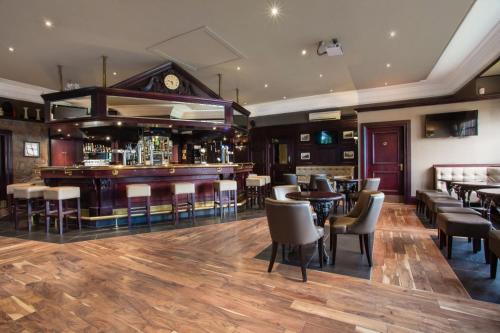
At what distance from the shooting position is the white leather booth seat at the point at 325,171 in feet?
29.5

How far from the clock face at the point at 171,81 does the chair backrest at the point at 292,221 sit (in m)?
4.32

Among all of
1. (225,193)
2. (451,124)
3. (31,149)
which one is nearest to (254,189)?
(225,193)

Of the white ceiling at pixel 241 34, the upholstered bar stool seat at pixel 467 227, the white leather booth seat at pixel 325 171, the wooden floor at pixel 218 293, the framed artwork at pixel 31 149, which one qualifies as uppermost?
the white ceiling at pixel 241 34

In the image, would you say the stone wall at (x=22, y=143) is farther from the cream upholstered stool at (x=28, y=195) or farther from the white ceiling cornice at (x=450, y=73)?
the white ceiling cornice at (x=450, y=73)

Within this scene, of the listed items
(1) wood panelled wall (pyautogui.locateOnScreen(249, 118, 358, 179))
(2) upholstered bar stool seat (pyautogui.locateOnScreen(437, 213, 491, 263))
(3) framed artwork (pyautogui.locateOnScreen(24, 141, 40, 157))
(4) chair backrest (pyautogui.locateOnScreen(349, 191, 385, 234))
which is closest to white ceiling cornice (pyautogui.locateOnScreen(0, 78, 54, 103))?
(3) framed artwork (pyautogui.locateOnScreen(24, 141, 40, 157))

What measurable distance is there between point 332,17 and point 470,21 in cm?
213

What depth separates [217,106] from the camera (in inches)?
264

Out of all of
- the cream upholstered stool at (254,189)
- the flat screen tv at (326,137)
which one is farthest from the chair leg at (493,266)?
the flat screen tv at (326,137)

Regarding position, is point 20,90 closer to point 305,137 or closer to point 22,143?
point 22,143

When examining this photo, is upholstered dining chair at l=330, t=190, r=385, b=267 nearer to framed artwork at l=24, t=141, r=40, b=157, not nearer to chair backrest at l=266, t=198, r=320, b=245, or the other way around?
chair backrest at l=266, t=198, r=320, b=245

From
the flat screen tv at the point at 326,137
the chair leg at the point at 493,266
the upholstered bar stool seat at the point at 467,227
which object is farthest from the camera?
the flat screen tv at the point at 326,137

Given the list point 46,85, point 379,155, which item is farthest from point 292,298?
point 46,85

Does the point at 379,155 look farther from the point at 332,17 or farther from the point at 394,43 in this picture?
the point at 332,17

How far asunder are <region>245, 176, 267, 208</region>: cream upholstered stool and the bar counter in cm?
135
